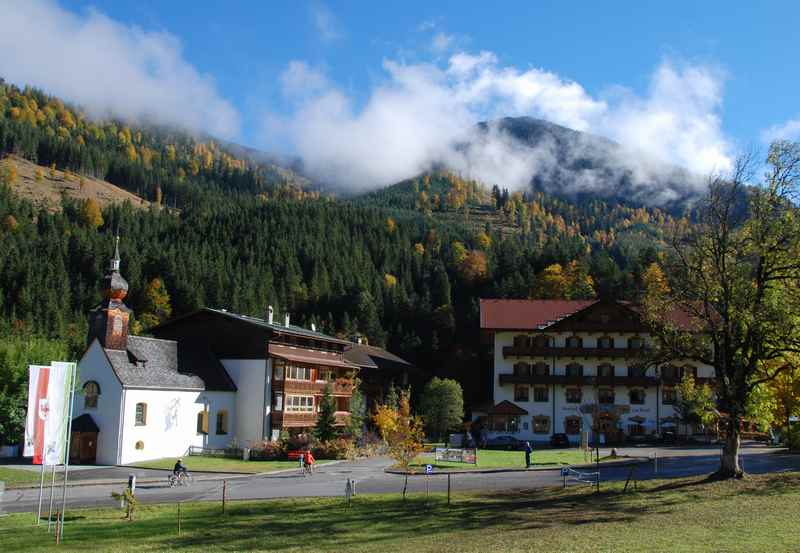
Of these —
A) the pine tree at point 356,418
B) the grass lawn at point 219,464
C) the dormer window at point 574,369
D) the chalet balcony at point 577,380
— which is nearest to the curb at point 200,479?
the grass lawn at point 219,464

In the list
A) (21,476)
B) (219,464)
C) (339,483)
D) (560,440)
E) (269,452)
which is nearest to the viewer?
(339,483)

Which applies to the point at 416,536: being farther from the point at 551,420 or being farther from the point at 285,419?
the point at 551,420

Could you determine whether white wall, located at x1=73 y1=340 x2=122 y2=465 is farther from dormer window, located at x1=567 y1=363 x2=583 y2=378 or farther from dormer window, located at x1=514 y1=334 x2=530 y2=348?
dormer window, located at x1=567 y1=363 x2=583 y2=378

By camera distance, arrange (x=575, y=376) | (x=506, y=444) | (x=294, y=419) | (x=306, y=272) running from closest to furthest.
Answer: (x=294, y=419) < (x=506, y=444) < (x=575, y=376) < (x=306, y=272)

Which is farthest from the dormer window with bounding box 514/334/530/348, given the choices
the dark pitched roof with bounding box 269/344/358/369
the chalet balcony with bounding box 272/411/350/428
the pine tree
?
the chalet balcony with bounding box 272/411/350/428

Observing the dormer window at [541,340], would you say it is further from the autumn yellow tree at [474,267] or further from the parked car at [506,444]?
the autumn yellow tree at [474,267]

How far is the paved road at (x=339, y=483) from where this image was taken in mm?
31516

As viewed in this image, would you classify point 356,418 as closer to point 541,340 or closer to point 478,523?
point 541,340

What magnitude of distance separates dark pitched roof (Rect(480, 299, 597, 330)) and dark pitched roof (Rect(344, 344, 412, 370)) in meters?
13.3

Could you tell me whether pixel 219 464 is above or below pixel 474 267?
below

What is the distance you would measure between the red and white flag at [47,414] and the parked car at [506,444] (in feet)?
147

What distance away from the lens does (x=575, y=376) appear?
71812 mm

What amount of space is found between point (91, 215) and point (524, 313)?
14338 centimetres

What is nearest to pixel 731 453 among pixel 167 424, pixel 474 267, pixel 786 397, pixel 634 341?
pixel 786 397
